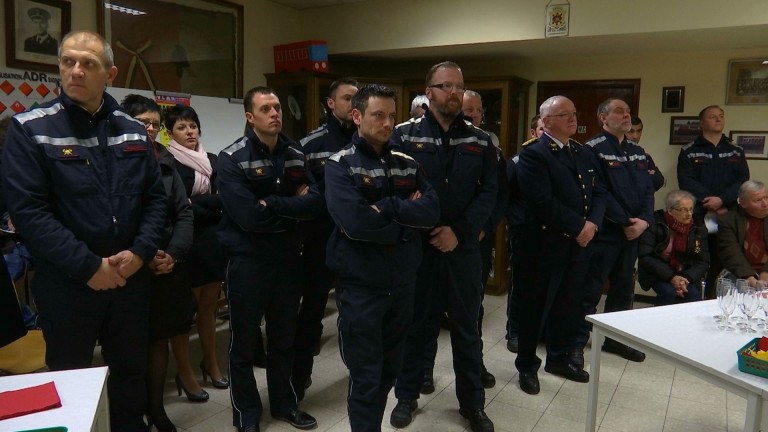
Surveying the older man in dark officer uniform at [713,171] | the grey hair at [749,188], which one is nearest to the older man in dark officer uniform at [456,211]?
the grey hair at [749,188]

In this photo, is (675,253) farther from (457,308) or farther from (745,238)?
(457,308)

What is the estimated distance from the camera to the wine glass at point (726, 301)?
194 centimetres

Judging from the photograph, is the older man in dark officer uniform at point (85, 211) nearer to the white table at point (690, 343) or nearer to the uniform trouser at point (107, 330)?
the uniform trouser at point (107, 330)

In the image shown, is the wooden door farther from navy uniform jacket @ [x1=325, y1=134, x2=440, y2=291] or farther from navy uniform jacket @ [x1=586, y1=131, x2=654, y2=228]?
navy uniform jacket @ [x1=325, y1=134, x2=440, y2=291]

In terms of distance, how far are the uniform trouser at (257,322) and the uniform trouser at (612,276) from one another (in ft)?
5.61

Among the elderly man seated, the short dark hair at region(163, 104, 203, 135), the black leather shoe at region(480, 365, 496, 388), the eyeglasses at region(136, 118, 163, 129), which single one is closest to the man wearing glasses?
the black leather shoe at region(480, 365, 496, 388)

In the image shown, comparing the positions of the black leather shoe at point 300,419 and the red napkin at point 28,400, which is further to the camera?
the black leather shoe at point 300,419

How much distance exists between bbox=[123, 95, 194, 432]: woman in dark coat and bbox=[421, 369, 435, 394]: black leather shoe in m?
1.21

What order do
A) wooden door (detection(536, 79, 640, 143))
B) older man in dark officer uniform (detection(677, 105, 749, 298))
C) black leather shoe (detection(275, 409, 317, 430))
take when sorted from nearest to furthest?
black leather shoe (detection(275, 409, 317, 430))
older man in dark officer uniform (detection(677, 105, 749, 298))
wooden door (detection(536, 79, 640, 143))

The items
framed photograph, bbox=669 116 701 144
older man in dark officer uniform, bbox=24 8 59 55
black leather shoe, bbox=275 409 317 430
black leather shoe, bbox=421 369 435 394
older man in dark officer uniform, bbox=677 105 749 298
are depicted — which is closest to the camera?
black leather shoe, bbox=275 409 317 430

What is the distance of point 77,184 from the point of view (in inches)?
70.3

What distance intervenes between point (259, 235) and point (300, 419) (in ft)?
2.85

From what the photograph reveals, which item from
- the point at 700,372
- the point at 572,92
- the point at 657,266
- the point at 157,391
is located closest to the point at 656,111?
the point at 572,92

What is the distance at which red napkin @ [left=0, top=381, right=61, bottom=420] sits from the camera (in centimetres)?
125
